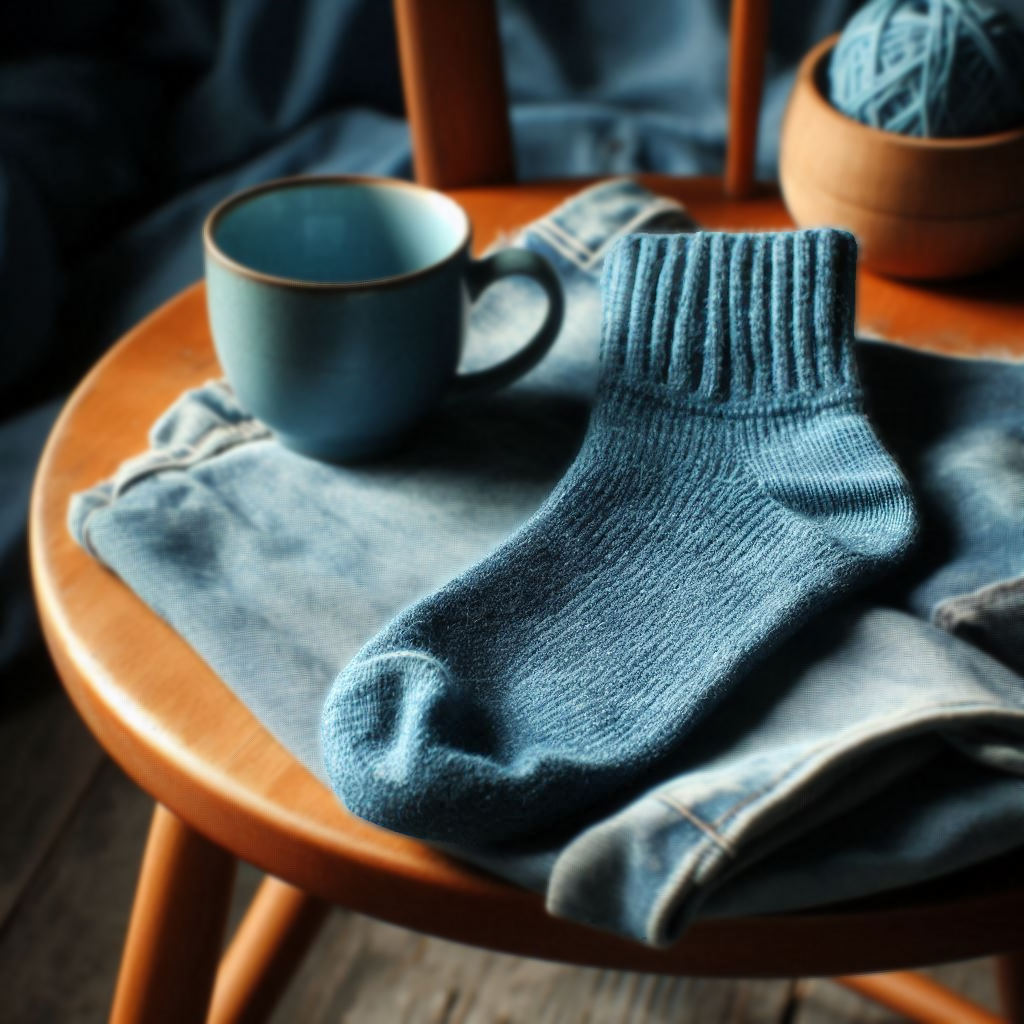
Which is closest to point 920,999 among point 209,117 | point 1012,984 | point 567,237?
point 1012,984

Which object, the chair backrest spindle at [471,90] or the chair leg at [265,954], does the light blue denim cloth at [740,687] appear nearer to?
the chair backrest spindle at [471,90]

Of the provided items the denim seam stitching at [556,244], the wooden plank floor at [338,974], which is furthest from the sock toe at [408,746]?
the wooden plank floor at [338,974]

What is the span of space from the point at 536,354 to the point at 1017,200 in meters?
0.19

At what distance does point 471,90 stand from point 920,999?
18.7 inches

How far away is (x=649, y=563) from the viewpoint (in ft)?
1.02

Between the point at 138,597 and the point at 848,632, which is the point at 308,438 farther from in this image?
the point at 848,632

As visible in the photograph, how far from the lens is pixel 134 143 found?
0.87m

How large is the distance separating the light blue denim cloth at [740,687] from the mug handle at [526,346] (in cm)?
1

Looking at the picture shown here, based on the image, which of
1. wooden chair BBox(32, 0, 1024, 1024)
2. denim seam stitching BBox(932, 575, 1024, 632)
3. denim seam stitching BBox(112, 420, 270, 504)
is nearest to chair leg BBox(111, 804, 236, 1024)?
wooden chair BBox(32, 0, 1024, 1024)

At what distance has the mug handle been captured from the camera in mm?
384

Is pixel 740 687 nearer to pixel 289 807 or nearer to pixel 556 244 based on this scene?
pixel 289 807

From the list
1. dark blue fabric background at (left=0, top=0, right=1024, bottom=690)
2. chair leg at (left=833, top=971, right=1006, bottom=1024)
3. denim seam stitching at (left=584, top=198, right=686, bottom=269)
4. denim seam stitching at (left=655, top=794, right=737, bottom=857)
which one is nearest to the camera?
denim seam stitching at (left=655, top=794, right=737, bottom=857)

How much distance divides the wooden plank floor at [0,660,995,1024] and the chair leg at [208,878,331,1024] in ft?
0.32

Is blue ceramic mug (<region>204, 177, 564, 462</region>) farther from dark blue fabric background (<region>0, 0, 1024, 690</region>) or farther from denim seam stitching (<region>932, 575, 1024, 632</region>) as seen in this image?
dark blue fabric background (<region>0, 0, 1024, 690</region>)
